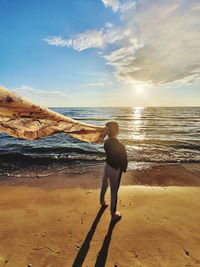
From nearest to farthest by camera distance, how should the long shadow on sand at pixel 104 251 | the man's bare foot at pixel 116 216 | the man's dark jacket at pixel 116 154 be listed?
the long shadow on sand at pixel 104 251 < the man's dark jacket at pixel 116 154 < the man's bare foot at pixel 116 216

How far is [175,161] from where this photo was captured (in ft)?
34.7

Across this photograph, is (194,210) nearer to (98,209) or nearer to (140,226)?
(140,226)

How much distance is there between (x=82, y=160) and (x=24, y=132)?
7.10m

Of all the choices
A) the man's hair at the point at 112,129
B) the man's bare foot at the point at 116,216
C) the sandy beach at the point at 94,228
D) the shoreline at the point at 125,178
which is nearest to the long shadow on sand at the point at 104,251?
the sandy beach at the point at 94,228

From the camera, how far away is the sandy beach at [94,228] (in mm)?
3375

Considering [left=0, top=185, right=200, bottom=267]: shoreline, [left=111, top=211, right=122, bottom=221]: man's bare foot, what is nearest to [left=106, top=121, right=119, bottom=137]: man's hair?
[left=111, top=211, right=122, bottom=221]: man's bare foot

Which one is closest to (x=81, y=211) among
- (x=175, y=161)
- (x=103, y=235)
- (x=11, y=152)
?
(x=103, y=235)

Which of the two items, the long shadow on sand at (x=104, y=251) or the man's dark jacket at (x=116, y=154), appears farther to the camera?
the man's dark jacket at (x=116, y=154)

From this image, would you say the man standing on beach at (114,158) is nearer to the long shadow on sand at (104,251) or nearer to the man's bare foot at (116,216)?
the man's bare foot at (116,216)

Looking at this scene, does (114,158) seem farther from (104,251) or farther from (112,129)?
(104,251)

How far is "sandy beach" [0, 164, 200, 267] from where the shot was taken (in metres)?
3.38

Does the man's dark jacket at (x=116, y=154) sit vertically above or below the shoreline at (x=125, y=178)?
above

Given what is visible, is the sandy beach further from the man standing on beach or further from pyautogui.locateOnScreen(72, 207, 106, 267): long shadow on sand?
the man standing on beach

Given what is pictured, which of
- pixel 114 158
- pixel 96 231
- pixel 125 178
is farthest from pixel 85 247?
pixel 125 178
